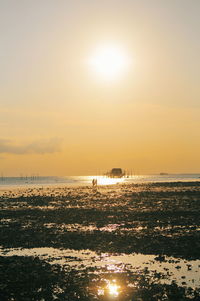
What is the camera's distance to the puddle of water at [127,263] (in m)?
14.6

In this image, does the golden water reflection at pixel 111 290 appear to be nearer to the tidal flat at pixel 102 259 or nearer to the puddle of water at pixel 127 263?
the tidal flat at pixel 102 259

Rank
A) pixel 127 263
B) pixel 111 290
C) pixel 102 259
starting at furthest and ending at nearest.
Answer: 1. pixel 102 259
2. pixel 127 263
3. pixel 111 290

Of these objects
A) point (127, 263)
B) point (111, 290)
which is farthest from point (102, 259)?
point (111, 290)

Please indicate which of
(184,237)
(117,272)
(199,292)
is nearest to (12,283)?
(117,272)

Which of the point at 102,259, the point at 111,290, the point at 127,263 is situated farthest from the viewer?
the point at 102,259

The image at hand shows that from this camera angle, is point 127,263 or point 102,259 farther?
point 102,259

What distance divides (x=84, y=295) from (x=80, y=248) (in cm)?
825

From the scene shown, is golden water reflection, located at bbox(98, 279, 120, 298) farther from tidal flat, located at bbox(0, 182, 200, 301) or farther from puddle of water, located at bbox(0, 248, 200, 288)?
puddle of water, located at bbox(0, 248, 200, 288)

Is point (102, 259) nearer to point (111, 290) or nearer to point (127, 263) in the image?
point (127, 263)

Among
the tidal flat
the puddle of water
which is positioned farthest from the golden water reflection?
the puddle of water

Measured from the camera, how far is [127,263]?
55.5 feet

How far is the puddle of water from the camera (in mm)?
14603

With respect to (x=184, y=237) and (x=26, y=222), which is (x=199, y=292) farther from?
(x=26, y=222)

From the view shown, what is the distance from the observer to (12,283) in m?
14.2
